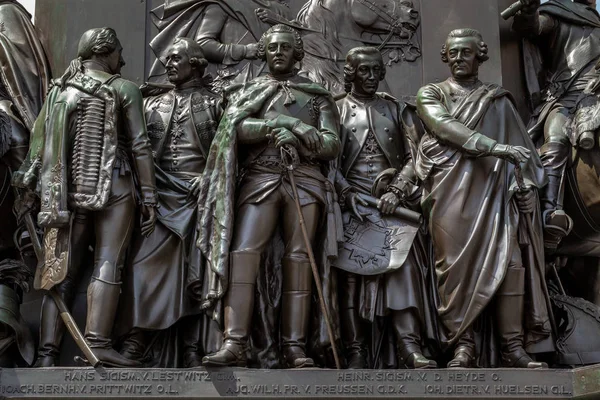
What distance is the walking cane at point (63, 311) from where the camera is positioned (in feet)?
39.5

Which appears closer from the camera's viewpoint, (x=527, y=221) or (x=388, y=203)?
(x=527, y=221)

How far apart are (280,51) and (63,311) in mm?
3331

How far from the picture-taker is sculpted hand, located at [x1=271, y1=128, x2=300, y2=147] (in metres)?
12.5

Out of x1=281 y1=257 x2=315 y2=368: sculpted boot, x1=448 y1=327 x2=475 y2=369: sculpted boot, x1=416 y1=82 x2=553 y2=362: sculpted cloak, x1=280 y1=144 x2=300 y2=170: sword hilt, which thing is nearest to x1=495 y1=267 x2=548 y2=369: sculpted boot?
x1=416 y1=82 x2=553 y2=362: sculpted cloak

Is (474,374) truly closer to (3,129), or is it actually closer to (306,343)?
(306,343)

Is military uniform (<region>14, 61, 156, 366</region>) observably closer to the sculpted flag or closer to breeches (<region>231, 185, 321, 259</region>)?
breeches (<region>231, 185, 321, 259</region>)

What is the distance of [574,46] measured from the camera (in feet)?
48.4

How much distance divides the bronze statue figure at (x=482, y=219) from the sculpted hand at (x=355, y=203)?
0.62 metres

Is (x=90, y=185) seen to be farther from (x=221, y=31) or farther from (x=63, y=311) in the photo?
(x=221, y=31)

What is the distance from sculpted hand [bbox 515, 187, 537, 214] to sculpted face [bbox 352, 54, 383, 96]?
1.88 metres

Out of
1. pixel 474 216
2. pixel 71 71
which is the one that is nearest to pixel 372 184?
pixel 474 216

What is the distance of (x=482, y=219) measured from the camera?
1276 centimetres

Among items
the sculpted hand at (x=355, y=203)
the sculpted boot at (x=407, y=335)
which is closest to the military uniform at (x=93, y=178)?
the sculpted hand at (x=355, y=203)

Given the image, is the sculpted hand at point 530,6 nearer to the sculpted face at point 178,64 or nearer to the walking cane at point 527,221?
the walking cane at point 527,221
